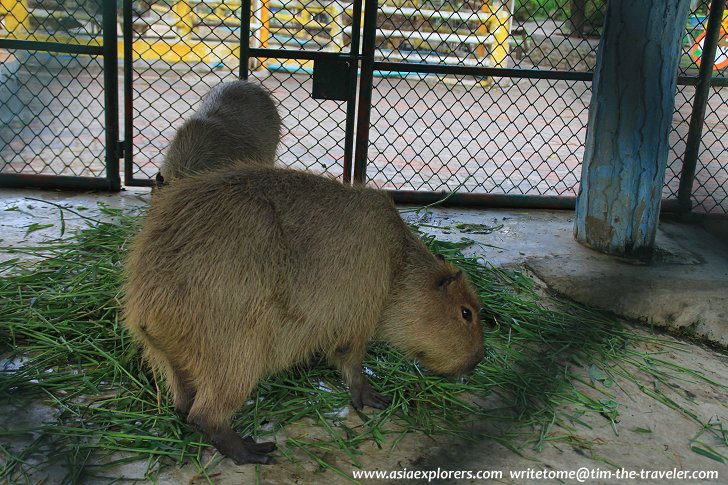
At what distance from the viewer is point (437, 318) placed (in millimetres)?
2812

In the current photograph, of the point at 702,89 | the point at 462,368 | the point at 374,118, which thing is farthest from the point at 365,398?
the point at 374,118

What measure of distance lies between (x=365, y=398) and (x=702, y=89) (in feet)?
9.90

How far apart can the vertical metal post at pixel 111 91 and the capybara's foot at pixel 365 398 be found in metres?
2.55

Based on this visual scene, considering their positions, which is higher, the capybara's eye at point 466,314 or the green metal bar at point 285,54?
the green metal bar at point 285,54

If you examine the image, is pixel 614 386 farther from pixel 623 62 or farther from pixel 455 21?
pixel 455 21

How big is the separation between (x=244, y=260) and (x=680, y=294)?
2.15m

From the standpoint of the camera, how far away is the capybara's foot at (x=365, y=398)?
2857 millimetres

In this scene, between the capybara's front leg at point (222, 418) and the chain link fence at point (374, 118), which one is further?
the chain link fence at point (374, 118)

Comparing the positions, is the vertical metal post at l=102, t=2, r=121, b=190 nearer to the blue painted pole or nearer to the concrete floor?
the concrete floor

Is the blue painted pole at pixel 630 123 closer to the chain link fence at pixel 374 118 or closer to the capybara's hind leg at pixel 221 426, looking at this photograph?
the chain link fence at pixel 374 118

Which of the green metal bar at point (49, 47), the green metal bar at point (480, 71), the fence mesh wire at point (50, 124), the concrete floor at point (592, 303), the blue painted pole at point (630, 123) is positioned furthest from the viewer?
the fence mesh wire at point (50, 124)

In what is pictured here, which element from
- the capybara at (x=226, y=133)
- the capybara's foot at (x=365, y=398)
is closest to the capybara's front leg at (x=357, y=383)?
the capybara's foot at (x=365, y=398)

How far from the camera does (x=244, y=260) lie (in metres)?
2.37

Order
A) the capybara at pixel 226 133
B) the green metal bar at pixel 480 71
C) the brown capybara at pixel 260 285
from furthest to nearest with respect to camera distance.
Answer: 1. the green metal bar at pixel 480 71
2. the capybara at pixel 226 133
3. the brown capybara at pixel 260 285
